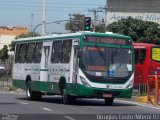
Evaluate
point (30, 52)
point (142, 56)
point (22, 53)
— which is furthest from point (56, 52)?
point (142, 56)

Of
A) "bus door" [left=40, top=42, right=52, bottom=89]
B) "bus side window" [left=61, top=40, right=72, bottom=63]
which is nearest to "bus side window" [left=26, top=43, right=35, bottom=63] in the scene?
"bus door" [left=40, top=42, right=52, bottom=89]

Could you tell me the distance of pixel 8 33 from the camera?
473ft

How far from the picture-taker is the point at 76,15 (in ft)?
378

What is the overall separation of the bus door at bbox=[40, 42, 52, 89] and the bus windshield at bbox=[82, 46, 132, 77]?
367cm

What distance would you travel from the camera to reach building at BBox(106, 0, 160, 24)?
71562mm

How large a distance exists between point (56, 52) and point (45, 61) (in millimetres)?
1452

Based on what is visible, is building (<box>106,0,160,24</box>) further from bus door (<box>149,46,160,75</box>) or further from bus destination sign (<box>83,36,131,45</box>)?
bus destination sign (<box>83,36,131,45</box>)

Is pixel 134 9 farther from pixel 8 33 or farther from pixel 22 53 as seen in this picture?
pixel 8 33

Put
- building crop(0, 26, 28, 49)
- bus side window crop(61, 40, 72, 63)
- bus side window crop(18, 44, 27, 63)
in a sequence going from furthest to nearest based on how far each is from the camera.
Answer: building crop(0, 26, 28, 49) → bus side window crop(18, 44, 27, 63) → bus side window crop(61, 40, 72, 63)

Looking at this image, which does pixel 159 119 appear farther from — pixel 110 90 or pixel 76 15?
pixel 76 15

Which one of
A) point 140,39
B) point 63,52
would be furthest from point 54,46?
point 140,39

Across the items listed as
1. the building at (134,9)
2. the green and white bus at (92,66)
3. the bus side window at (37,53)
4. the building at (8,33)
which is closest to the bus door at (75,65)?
the green and white bus at (92,66)

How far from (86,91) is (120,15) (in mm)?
48921

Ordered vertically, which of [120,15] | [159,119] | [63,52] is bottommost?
[159,119]
